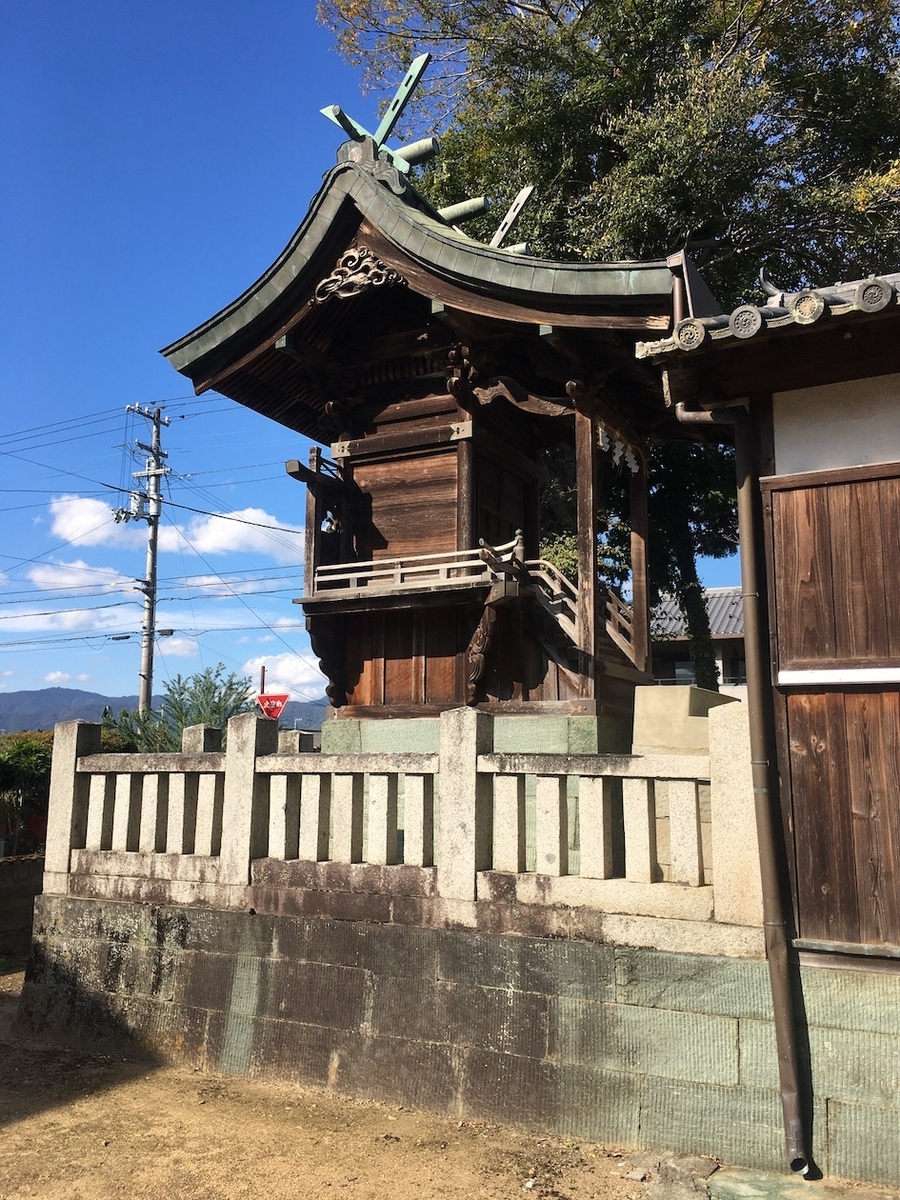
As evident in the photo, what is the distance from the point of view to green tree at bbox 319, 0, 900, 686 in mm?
14781

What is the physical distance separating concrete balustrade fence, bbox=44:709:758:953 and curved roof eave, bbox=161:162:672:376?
484cm

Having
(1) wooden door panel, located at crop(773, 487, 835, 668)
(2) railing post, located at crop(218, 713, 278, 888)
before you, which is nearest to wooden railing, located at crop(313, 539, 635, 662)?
(2) railing post, located at crop(218, 713, 278, 888)

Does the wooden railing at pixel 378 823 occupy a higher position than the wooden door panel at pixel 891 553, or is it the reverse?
the wooden door panel at pixel 891 553

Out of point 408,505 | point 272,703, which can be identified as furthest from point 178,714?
point 408,505

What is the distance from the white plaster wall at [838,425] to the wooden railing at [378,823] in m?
2.16

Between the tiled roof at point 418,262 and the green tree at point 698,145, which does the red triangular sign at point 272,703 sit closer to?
the green tree at point 698,145

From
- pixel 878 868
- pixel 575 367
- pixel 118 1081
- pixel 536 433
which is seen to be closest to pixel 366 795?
pixel 118 1081

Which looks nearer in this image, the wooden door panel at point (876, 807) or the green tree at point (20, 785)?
the wooden door panel at point (876, 807)

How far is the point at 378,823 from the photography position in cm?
707

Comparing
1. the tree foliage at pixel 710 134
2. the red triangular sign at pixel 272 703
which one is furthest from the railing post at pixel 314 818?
the red triangular sign at pixel 272 703

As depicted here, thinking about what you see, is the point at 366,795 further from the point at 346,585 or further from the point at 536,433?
the point at 536,433

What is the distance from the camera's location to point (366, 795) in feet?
24.3

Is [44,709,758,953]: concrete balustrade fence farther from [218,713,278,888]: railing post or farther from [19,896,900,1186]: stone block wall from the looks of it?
[19,896,900,1186]: stone block wall

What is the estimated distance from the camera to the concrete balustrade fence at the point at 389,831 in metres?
6.07
